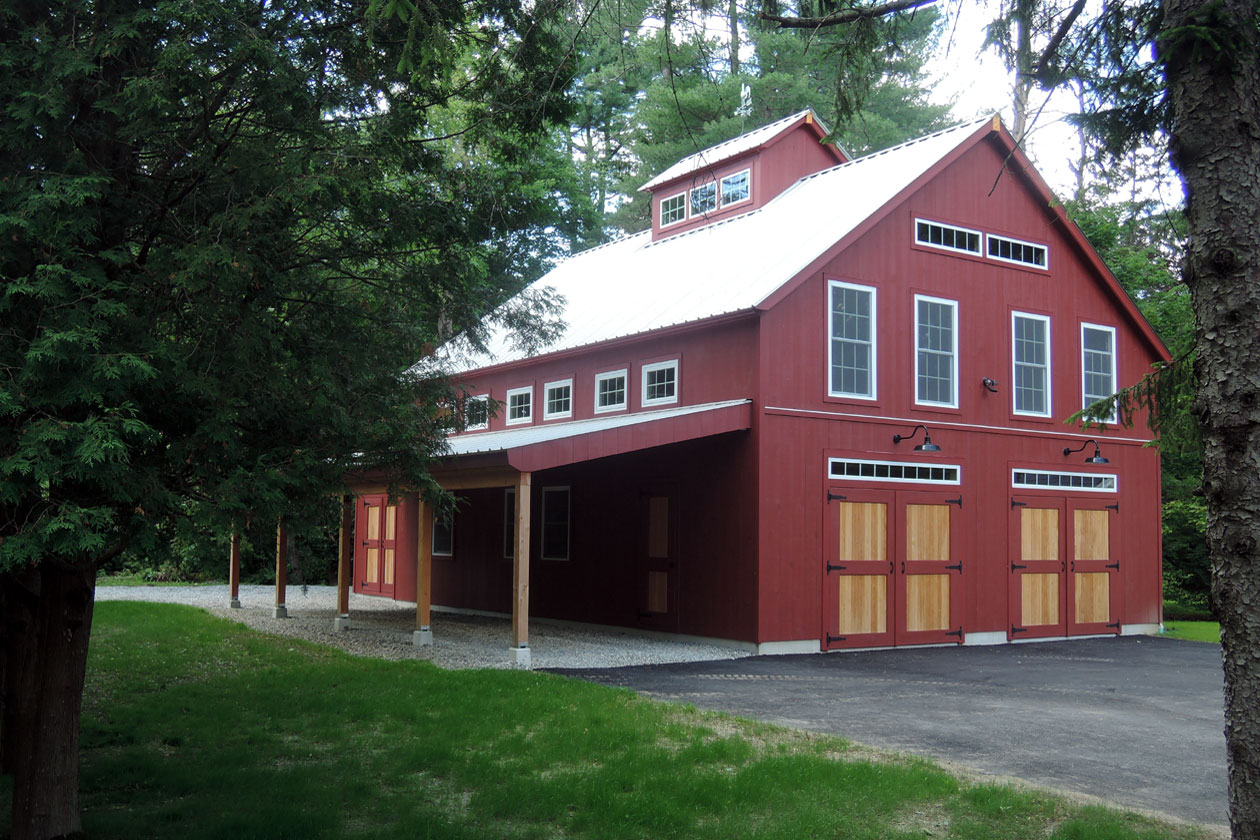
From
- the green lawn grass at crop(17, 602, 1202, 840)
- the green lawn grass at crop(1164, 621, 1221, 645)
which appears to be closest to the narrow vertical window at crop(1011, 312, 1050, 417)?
the green lawn grass at crop(1164, 621, 1221, 645)

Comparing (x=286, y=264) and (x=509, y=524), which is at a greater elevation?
(x=286, y=264)

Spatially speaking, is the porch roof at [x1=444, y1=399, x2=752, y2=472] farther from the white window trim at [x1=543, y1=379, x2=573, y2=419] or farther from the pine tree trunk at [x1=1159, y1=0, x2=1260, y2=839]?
the pine tree trunk at [x1=1159, y1=0, x2=1260, y2=839]

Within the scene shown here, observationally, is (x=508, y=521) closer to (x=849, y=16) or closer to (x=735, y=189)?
(x=735, y=189)

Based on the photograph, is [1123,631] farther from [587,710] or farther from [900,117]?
[900,117]

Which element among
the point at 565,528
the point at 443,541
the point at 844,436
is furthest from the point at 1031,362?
the point at 443,541

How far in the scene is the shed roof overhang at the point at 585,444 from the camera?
12.1 m

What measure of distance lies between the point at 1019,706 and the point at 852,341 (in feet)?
20.5

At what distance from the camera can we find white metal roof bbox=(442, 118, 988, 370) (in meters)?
15.3

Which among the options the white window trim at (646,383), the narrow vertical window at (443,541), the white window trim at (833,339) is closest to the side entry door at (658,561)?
the white window trim at (646,383)

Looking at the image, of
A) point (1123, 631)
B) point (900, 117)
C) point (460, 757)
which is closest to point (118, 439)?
point (460, 757)

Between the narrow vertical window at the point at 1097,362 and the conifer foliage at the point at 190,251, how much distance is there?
12.8 meters

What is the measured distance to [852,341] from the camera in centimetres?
1506

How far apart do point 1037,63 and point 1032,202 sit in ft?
37.6

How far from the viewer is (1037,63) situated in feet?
21.3
